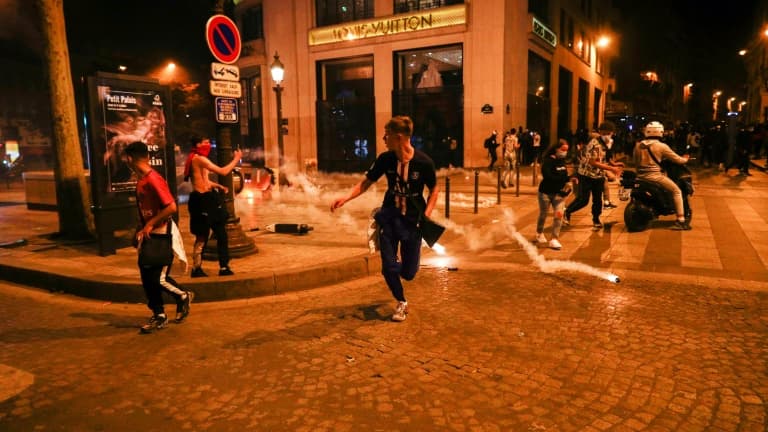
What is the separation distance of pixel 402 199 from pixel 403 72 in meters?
23.7

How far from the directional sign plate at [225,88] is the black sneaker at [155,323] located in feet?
10.5

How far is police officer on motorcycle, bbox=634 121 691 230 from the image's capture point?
30.0ft

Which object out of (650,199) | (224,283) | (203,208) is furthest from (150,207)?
(650,199)

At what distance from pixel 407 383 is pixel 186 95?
43702mm

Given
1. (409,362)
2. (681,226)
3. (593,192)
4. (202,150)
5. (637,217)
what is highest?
(202,150)

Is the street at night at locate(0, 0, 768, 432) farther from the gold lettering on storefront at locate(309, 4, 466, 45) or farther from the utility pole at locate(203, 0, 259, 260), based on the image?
the gold lettering on storefront at locate(309, 4, 466, 45)

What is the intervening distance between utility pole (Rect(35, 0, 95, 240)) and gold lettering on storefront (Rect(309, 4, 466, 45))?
1870 cm

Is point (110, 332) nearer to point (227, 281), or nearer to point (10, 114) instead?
point (227, 281)

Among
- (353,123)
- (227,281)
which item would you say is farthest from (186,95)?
(227,281)

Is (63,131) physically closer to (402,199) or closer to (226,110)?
(226,110)

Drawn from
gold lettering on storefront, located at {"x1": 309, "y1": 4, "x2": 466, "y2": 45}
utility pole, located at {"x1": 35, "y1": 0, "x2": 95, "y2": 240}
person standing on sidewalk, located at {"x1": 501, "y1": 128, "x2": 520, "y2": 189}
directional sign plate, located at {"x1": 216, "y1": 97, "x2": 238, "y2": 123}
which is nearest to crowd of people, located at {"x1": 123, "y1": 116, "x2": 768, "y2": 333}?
directional sign plate, located at {"x1": 216, "y1": 97, "x2": 238, "y2": 123}

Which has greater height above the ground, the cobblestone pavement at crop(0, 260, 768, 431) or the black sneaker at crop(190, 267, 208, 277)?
the black sneaker at crop(190, 267, 208, 277)

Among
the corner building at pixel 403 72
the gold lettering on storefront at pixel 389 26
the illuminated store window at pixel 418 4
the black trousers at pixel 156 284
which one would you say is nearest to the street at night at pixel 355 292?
the black trousers at pixel 156 284

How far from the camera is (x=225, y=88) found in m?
7.20
